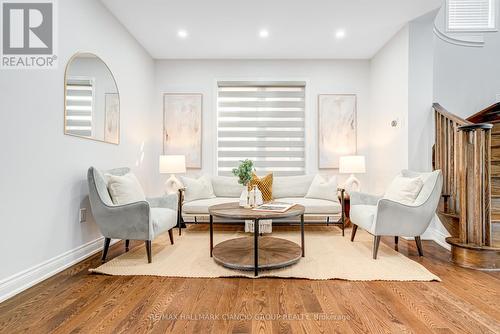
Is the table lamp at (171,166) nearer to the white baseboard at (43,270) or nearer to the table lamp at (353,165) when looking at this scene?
the white baseboard at (43,270)

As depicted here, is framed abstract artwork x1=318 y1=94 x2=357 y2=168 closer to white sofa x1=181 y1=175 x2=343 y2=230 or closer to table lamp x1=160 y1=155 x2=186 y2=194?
white sofa x1=181 y1=175 x2=343 y2=230

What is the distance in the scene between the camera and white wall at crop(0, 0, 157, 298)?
6.53 feet

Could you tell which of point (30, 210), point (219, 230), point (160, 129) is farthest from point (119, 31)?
point (219, 230)

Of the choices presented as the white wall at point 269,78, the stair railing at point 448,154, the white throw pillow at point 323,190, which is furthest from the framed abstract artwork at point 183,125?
the stair railing at point 448,154

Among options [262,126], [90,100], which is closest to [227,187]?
[262,126]

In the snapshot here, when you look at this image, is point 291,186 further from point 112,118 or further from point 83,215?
point 83,215

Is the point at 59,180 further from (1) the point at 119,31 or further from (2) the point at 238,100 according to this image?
(2) the point at 238,100

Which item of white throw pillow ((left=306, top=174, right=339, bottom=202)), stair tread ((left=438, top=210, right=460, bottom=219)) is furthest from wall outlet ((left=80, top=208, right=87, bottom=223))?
stair tread ((left=438, top=210, right=460, bottom=219))

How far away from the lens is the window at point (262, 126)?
4871mm

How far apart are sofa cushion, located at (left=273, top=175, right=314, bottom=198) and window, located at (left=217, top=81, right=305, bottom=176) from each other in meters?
0.51

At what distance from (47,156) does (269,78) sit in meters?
3.51

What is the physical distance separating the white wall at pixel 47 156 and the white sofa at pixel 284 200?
1.18 m

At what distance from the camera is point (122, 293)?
6.73 feet

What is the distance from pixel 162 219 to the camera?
9.29ft
